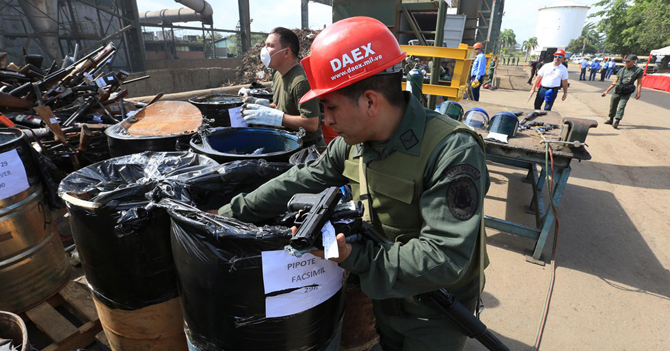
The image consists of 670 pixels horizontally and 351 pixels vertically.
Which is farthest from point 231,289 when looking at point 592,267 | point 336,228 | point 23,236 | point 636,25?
point 636,25

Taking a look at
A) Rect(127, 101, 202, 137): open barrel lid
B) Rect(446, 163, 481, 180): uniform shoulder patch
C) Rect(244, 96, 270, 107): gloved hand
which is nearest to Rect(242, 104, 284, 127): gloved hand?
Rect(127, 101, 202, 137): open barrel lid

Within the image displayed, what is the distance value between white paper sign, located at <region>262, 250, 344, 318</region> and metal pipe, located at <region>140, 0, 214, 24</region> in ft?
58.0

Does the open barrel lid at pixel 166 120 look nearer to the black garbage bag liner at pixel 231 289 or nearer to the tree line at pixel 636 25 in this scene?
the black garbage bag liner at pixel 231 289

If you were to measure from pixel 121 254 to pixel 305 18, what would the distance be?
2521 centimetres

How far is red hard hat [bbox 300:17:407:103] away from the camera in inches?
40.2

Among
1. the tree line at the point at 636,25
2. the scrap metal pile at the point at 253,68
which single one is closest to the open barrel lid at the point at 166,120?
the scrap metal pile at the point at 253,68

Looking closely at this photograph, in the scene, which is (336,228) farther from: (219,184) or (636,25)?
(636,25)

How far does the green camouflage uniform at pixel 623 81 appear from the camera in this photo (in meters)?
7.79

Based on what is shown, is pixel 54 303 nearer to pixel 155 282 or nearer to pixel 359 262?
pixel 155 282

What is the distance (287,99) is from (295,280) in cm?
185

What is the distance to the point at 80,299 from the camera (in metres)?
2.15

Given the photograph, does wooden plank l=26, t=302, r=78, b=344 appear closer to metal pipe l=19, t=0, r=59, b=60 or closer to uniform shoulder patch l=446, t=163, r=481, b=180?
uniform shoulder patch l=446, t=163, r=481, b=180

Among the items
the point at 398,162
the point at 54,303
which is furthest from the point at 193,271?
the point at 54,303

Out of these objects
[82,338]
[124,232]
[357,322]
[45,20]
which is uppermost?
[45,20]
